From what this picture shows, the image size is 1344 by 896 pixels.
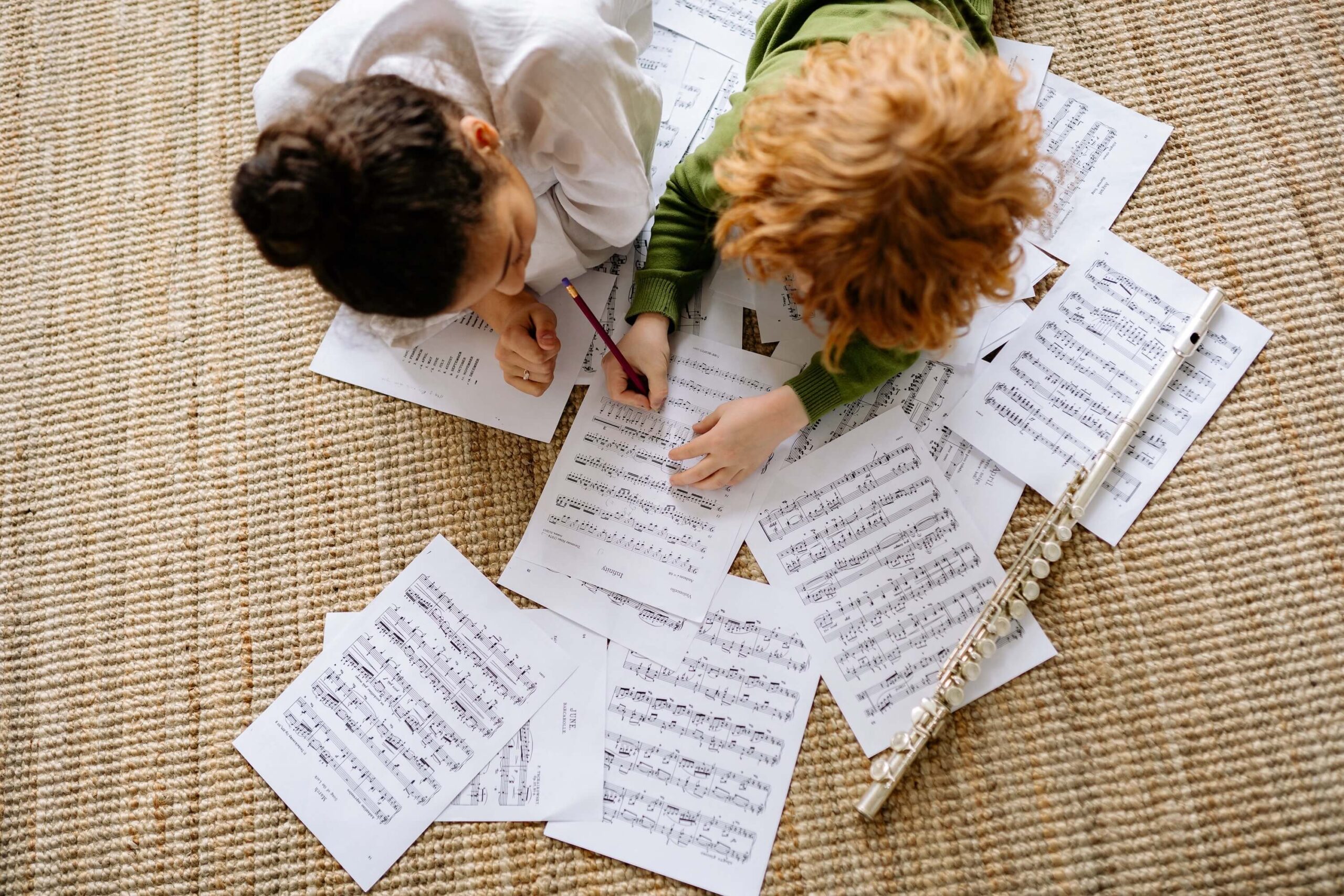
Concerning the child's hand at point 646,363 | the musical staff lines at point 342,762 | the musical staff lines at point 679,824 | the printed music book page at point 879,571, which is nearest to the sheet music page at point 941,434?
the printed music book page at point 879,571

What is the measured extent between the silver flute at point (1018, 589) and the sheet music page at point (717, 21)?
0.56 m

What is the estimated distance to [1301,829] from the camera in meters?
0.79

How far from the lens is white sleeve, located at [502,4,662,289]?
75cm

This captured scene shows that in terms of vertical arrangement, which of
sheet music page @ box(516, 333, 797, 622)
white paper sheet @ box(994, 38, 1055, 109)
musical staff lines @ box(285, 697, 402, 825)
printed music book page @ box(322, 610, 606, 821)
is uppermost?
white paper sheet @ box(994, 38, 1055, 109)

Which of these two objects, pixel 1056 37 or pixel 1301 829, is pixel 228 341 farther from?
pixel 1301 829

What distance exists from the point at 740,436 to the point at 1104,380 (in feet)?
1.22

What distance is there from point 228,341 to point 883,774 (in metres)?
0.82

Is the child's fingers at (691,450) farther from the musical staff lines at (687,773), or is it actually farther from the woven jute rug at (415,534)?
the musical staff lines at (687,773)

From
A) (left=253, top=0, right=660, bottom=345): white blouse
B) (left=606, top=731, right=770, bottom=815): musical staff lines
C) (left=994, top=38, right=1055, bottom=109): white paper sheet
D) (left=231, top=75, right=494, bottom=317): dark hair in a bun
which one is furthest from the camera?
(left=994, top=38, right=1055, bottom=109): white paper sheet

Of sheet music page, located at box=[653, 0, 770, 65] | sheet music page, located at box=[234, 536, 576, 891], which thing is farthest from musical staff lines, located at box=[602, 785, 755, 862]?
sheet music page, located at box=[653, 0, 770, 65]

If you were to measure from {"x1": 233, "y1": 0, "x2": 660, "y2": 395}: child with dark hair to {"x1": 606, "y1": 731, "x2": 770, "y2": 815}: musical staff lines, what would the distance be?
377mm

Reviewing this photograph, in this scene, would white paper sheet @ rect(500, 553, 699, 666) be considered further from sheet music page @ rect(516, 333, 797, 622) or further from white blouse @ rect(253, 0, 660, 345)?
white blouse @ rect(253, 0, 660, 345)

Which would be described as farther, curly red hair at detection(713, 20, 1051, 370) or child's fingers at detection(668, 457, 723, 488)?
child's fingers at detection(668, 457, 723, 488)

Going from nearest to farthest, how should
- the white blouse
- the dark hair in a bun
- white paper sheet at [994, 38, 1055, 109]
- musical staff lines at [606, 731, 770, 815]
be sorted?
the dark hair in a bun
the white blouse
musical staff lines at [606, 731, 770, 815]
white paper sheet at [994, 38, 1055, 109]
